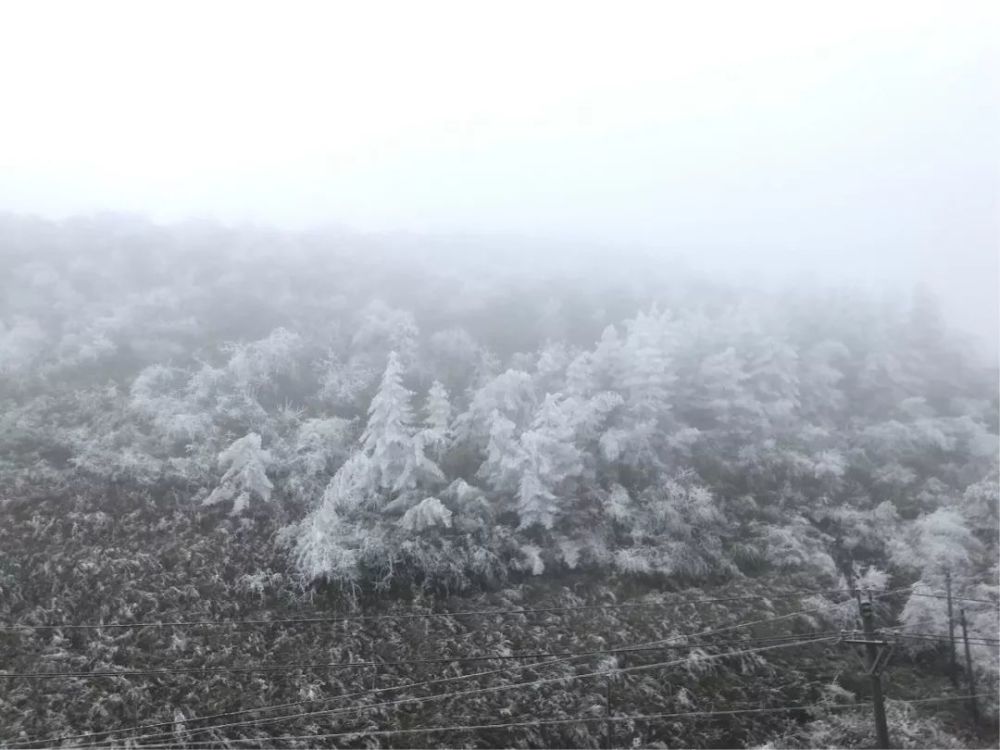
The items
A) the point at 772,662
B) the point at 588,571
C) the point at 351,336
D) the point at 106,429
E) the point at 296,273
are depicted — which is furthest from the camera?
the point at 296,273

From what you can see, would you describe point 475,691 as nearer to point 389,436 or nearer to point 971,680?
point 389,436

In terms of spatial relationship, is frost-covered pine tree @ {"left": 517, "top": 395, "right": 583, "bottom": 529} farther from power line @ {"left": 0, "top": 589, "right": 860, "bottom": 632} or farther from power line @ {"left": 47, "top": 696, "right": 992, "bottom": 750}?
power line @ {"left": 47, "top": 696, "right": 992, "bottom": 750}

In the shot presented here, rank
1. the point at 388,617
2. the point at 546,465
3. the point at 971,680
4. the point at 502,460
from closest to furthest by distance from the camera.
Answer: the point at 971,680 < the point at 388,617 < the point at 546,465 < the point at 502,460

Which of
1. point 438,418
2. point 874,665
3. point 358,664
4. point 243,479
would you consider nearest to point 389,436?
point 438,418

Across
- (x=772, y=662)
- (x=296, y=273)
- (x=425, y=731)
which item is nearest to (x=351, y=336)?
(x=296, y=273)

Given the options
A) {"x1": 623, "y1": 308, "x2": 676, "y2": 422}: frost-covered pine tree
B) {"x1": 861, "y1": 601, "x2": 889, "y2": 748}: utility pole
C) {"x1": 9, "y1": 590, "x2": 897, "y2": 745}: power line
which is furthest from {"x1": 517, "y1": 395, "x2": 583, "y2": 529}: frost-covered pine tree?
{"x1": 861, "y1": 601, "x2": 889, "y2": 748}: utility pole

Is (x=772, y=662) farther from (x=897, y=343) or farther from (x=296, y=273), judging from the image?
(x=296, y=273)

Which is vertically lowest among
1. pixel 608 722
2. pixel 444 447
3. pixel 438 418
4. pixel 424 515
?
pixel 608 722

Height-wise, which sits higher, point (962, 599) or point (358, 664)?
point (962, 599)
